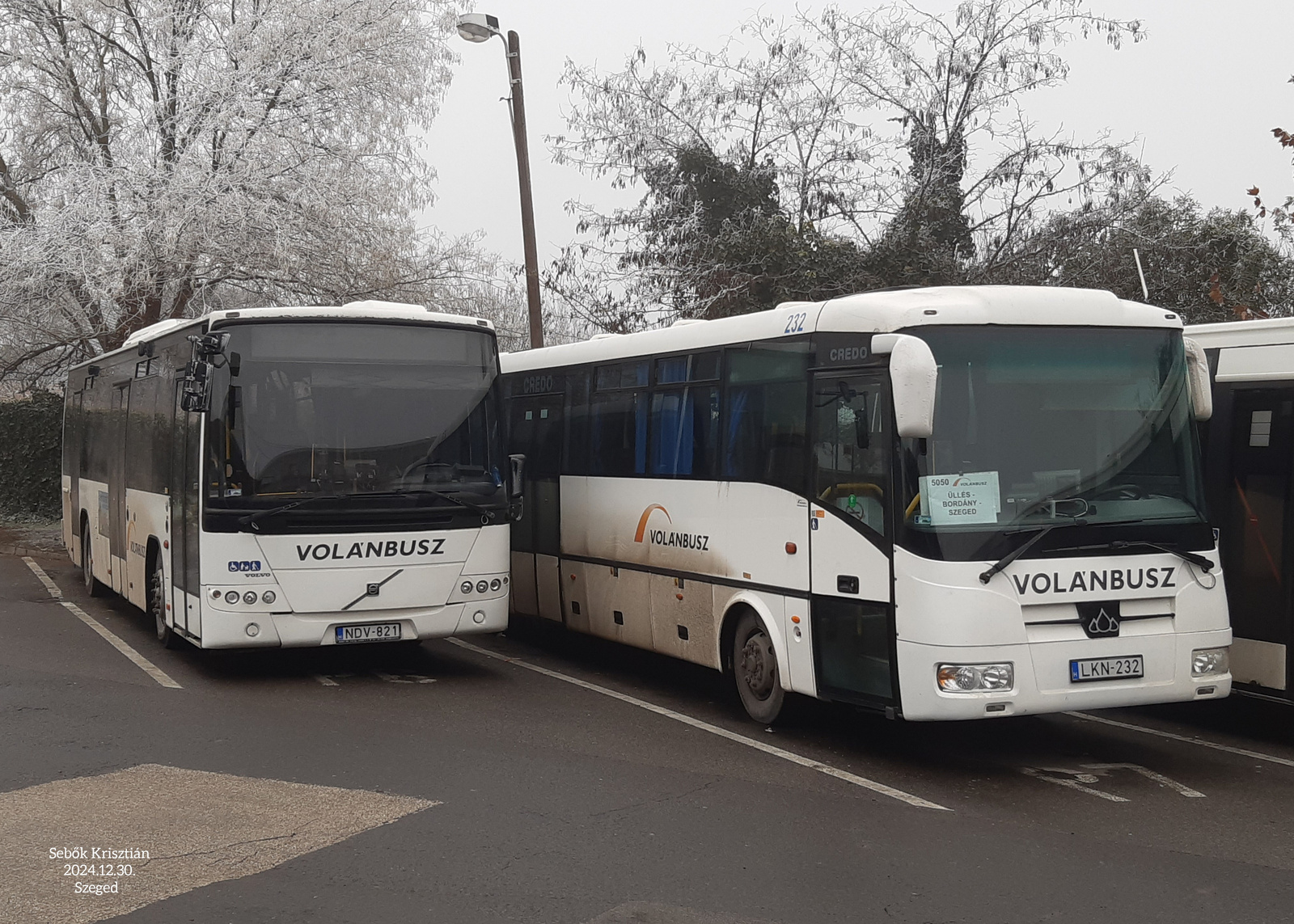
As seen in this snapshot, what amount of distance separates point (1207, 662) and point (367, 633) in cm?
634

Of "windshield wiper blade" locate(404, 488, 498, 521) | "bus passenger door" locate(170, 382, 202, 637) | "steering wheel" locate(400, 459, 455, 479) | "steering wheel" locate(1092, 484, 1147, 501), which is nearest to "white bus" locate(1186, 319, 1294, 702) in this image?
"steering wheel" locate(1092, 484, 1147, 501)

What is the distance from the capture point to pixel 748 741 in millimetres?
9242

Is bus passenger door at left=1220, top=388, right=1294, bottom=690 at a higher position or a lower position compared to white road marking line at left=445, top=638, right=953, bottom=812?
higher

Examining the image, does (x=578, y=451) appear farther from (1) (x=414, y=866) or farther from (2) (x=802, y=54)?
(2) (x=802, y=54)

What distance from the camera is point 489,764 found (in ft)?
27.4

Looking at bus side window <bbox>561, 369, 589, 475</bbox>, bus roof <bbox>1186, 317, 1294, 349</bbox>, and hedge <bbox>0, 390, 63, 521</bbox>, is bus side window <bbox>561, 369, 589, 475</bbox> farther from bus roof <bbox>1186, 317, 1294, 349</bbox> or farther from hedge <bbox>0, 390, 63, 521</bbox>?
hedge <bbox>0, 390, 63, 521</bbox>

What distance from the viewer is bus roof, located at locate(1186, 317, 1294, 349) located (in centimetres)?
911

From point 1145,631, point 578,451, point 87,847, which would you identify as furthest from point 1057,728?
point 87,847

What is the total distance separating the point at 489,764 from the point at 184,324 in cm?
615

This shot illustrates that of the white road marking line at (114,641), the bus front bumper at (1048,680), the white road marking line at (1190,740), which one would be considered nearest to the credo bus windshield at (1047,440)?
the bus front bumper at (1048,680)

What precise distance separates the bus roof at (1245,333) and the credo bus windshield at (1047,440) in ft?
2.76

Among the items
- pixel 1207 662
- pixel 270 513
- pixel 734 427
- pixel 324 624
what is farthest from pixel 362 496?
pixel 1207 662

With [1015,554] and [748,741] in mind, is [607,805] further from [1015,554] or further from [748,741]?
[1015,554]

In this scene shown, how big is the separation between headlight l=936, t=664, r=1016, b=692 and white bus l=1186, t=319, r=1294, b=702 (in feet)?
7.65
